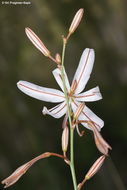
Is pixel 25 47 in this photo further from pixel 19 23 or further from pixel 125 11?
pixel 125 11

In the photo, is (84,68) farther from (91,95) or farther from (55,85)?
(55,85)

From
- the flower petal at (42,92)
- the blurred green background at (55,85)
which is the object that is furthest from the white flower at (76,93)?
the blurred green background at (55,85)

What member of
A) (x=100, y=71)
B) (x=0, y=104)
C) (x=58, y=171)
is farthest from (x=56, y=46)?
Result: (x=58, y=171)

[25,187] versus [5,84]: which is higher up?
[5,84]

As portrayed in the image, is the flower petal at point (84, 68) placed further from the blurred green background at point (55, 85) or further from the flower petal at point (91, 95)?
the blurred green background at point (55, 85)

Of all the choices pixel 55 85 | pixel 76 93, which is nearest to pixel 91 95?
pixel 76 93

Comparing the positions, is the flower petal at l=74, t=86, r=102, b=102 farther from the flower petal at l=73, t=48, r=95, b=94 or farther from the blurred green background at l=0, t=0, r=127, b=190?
the blurred green background at l=0, t=0, r=127, b=190
